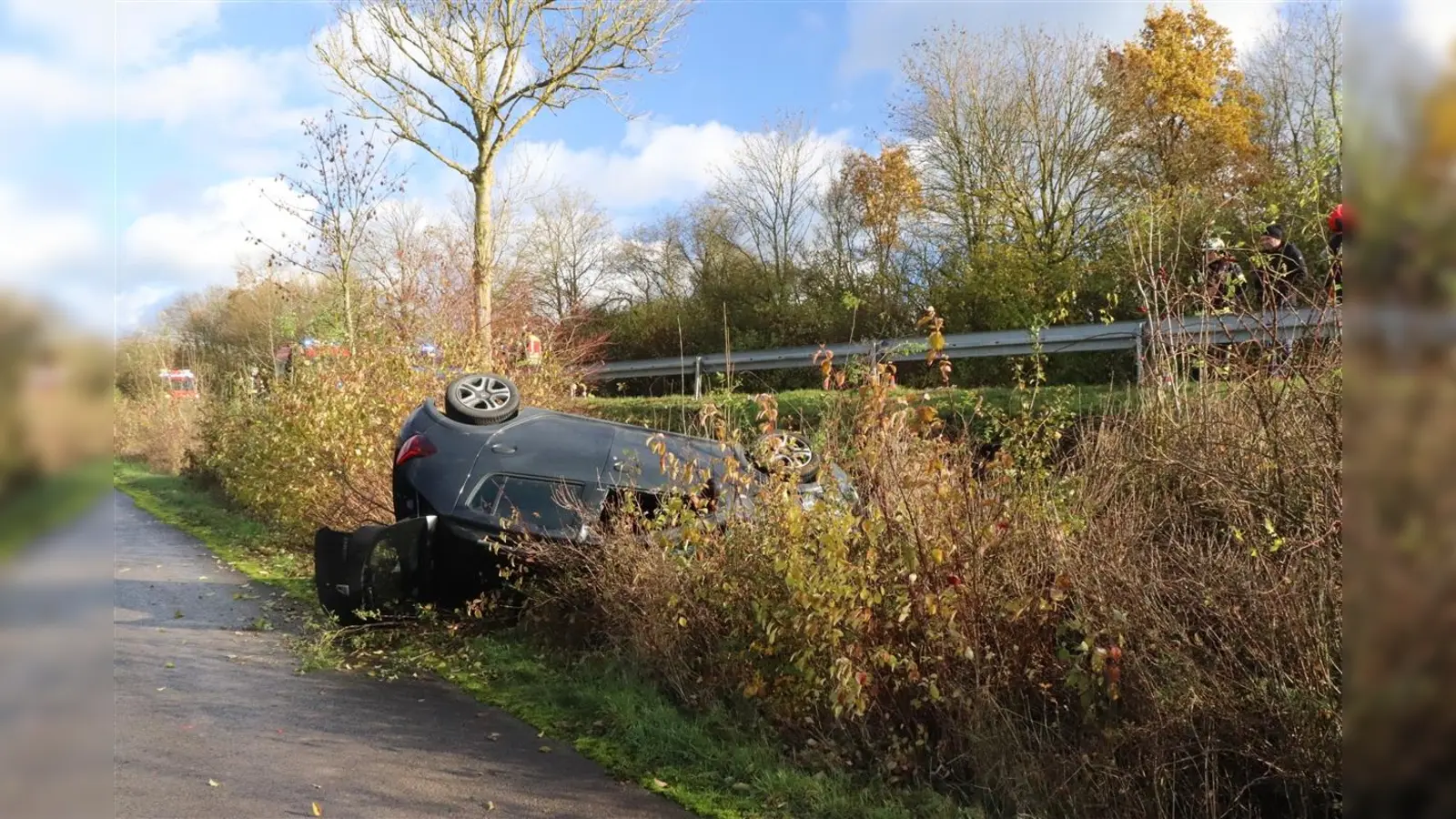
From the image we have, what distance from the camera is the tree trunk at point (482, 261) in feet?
44.5

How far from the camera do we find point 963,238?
18.6m

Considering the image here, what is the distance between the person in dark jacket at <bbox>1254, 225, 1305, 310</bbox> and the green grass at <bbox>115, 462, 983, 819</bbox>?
8.92 ft

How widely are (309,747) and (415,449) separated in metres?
2.45

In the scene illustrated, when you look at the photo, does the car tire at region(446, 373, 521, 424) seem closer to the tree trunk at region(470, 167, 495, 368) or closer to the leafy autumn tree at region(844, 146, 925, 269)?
the tree trunk at region(470, 167, 495, 368)

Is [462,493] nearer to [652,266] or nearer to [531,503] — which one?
[531,503]

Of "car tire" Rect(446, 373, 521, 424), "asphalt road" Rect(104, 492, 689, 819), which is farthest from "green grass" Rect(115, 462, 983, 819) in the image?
"car tire" Rect(446, 373, 521, 424)

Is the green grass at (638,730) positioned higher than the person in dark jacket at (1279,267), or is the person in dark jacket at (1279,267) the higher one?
Answer: the person in dark jacket at (1279,267)

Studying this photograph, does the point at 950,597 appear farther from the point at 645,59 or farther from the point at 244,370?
the point at 244,370

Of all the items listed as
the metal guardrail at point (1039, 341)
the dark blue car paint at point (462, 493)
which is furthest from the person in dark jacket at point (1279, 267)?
the dark blue car paint at point (462, 493)

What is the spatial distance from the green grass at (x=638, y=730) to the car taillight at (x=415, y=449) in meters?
1.29

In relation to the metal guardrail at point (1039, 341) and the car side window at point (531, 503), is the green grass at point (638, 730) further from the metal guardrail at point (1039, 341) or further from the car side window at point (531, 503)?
the metal guardrail at point (1039, 341)
